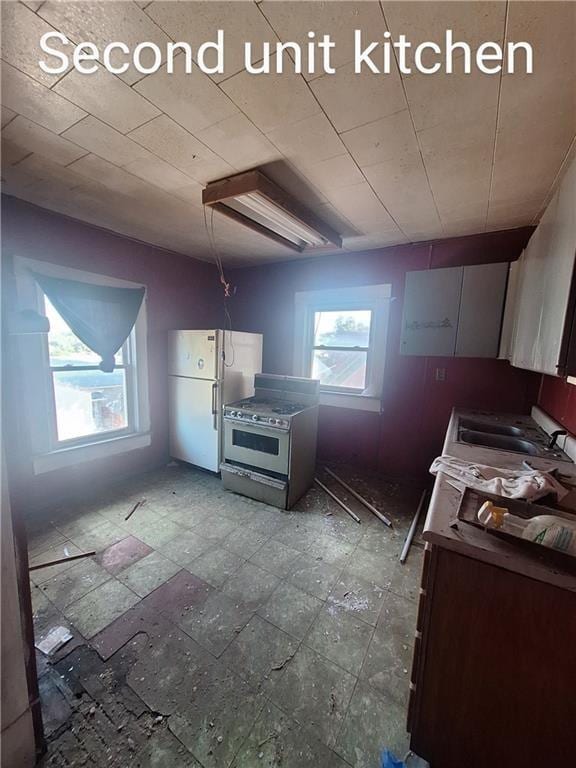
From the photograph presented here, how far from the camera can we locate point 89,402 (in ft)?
9.18

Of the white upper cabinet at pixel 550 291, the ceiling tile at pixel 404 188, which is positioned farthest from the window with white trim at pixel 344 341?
the white upper cabinet at pixel 550 291

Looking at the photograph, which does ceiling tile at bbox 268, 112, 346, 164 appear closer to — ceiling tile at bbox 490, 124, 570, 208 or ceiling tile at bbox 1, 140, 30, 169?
ceiling tile at bbox 490, 124, 570, 208

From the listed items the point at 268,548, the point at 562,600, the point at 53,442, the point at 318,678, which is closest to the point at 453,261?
the point at 562,600

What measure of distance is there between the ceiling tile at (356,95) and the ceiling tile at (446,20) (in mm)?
138

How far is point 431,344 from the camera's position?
103 inches

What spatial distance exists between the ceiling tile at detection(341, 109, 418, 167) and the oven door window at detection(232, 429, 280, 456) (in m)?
2.07

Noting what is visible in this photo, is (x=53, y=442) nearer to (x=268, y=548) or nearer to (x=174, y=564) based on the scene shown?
(x=174, y=564)

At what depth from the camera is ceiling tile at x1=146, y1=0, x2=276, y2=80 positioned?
2.83 feet

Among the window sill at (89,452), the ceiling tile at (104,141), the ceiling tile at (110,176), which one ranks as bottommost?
the window sill at (89,452)

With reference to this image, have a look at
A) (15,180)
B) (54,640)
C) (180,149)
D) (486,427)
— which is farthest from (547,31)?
(54,640)

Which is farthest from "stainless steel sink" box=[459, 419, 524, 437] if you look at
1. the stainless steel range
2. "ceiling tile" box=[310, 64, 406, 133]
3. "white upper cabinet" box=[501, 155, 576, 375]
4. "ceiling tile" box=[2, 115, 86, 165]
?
"ceiling tile" box=[2, 115, 86, 165]

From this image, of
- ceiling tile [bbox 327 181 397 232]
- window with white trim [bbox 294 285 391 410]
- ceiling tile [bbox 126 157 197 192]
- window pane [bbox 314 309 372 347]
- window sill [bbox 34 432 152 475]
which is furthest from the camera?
window pane [bbox 314 309 372 347]

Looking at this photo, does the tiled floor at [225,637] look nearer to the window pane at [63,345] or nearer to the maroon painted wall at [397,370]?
the maroon painted wall at [397,370]

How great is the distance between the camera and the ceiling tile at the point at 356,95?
3.53ft
